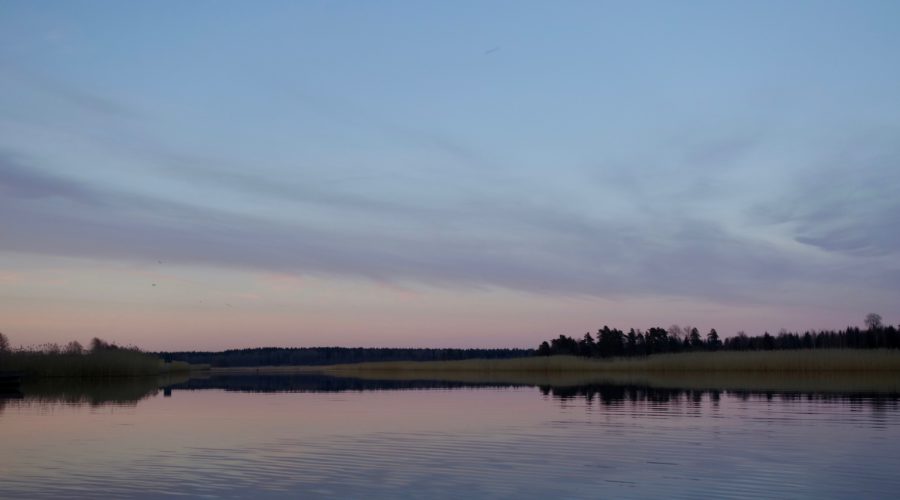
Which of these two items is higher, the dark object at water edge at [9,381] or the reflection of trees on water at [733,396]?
the reflection of trees on water at [733,396]

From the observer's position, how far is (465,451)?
16.1 m

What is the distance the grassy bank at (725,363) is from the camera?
58.3m

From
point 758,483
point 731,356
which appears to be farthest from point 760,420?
point 731,356

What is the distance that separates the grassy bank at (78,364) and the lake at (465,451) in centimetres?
3377

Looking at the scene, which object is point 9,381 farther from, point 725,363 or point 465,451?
point 725,363

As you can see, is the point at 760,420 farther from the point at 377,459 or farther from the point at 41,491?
the point at 41,491

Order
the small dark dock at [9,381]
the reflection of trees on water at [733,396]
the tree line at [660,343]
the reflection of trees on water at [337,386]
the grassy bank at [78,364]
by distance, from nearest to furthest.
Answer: the reflection of trees on water at [733,396]
the reflection of trees on water at [337,386]
the small dark dock at [9,381]
the grassy bank at [78,364]
the tree line at [660,343]

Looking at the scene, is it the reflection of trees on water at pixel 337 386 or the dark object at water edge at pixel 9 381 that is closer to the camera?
the reflection of trees on water at pixel 337 386

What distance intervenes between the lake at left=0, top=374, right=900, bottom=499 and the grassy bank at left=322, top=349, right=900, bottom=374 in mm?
33249

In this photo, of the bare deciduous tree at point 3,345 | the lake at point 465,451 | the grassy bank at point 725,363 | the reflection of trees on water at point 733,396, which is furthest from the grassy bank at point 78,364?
the reflection of trees on water at point 733,396

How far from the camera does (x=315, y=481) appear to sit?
12.7m

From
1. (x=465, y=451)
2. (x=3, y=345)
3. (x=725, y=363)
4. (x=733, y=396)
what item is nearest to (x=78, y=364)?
(x=3, y=345)

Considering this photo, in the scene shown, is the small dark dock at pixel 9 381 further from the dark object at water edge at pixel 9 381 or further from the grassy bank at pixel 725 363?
the grassy bank at pixel 725 363

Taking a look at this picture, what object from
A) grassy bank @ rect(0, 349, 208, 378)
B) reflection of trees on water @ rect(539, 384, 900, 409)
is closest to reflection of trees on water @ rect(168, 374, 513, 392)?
grassy bank @ rect(0, 349, 208, 378)
